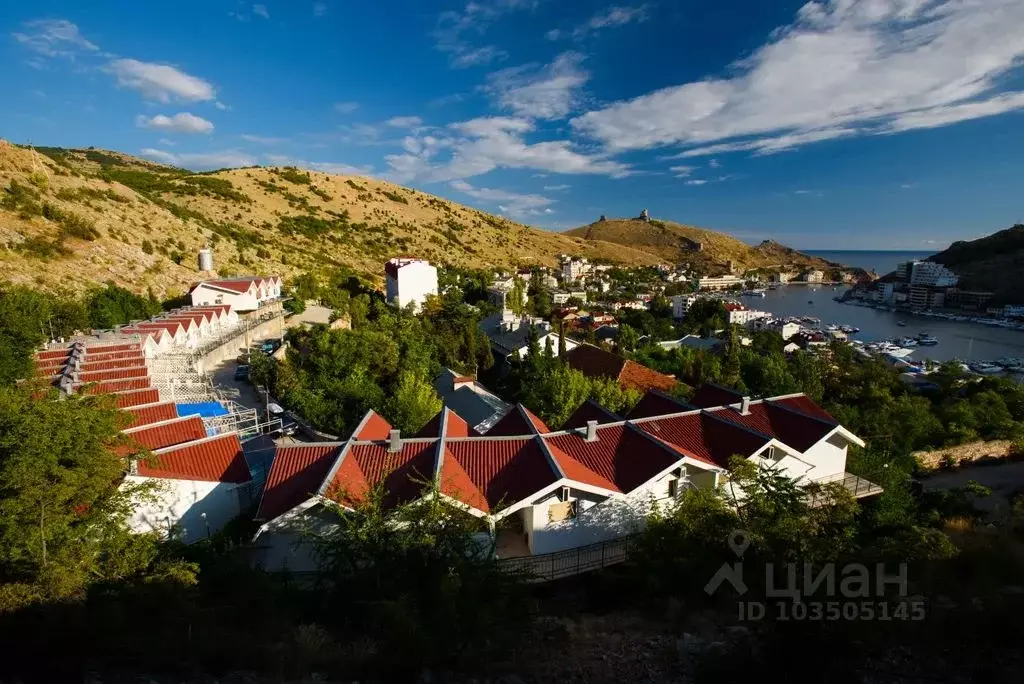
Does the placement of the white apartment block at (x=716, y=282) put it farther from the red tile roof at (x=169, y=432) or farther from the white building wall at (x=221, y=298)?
the red tile roof at (x=169, y=432)

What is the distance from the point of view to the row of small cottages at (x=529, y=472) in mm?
11102

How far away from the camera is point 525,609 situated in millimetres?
8695

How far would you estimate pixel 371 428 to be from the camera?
47.1 feet

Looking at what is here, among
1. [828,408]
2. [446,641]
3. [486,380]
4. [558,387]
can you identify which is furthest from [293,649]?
[486,380]

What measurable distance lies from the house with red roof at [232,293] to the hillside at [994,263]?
13464 centimetres

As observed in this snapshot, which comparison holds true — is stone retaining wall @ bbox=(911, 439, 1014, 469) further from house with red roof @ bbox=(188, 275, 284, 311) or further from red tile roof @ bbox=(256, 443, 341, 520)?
house with red roof @ bbox=(188, 275, 284, 311)

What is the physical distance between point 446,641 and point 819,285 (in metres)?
198

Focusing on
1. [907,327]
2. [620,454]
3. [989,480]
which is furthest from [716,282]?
[620,454]

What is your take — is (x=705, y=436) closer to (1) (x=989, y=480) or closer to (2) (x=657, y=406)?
(2) (x=657, y=406)

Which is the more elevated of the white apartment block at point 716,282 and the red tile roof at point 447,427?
the white apartment block at point 716,282

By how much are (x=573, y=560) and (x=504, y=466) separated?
2661 mm

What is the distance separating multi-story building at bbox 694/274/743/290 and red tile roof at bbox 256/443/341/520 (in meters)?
137

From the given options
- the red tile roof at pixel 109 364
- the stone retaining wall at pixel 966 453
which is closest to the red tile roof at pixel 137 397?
the red tile roof at pixel 109 364

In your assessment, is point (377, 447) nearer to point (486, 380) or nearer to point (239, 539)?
point (239, 539)
